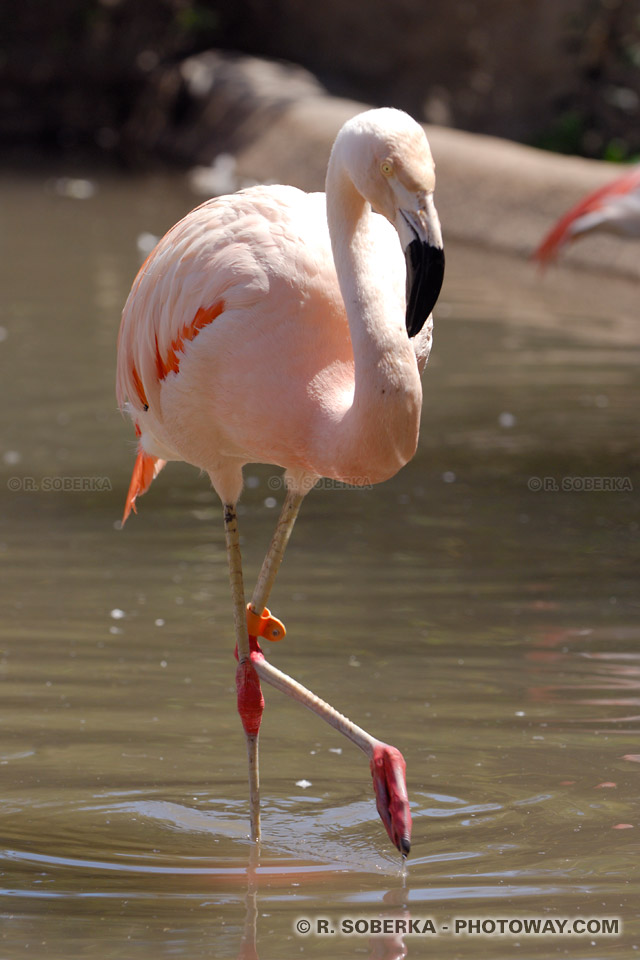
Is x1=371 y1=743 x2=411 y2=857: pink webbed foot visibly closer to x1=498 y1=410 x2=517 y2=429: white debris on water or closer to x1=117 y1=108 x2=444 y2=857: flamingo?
x1=117 y1=108 x2=444 y2=857: flamingo

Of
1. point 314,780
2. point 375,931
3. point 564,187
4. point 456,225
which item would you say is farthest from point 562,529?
point 456,225

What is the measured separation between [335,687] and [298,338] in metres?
1.23

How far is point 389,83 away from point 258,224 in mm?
11757

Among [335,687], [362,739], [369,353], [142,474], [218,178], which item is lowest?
[218,178]

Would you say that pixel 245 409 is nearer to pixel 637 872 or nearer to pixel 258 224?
pixel 258 224

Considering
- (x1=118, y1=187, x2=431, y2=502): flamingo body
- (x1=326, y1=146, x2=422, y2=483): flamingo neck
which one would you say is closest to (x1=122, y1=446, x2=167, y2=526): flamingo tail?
(x1=118, y1=187, x2=431, y2=502): flamingo body

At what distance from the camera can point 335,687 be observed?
3979 mm

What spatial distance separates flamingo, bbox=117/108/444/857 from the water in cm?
20

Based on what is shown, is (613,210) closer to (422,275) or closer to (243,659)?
(243,659)

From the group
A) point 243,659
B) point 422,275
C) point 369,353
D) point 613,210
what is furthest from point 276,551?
point 613,210

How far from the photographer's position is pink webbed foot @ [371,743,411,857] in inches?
117

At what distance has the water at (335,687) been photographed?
9.50 ft

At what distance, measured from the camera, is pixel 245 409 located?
3.13m

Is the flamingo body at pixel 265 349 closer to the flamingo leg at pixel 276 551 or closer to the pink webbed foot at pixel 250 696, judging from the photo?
the flamingo leg at pixel 276 551
